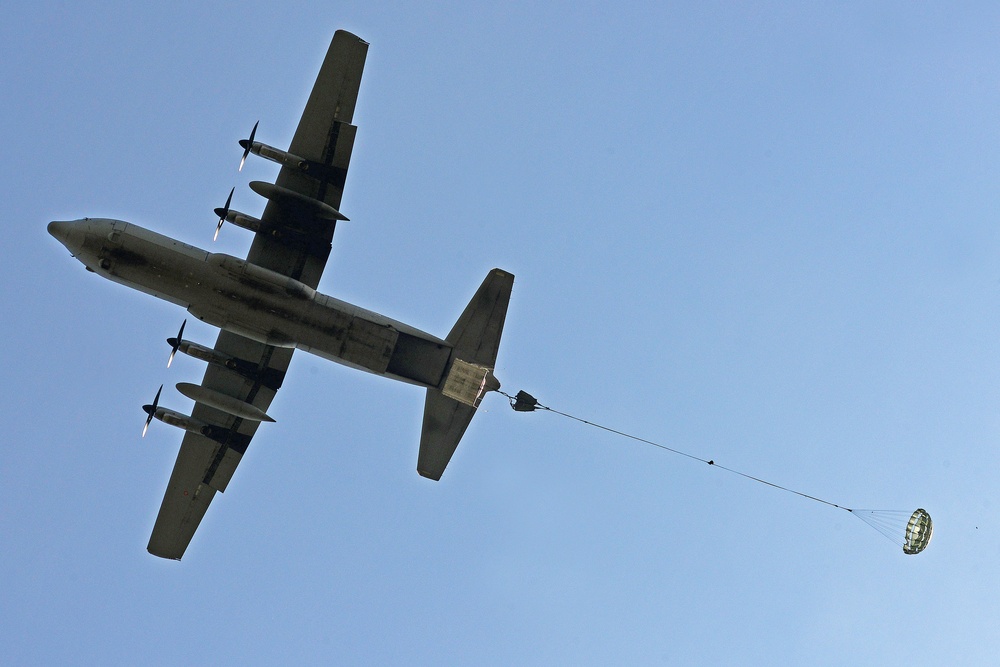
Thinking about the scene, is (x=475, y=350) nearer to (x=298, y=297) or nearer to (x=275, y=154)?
(x=298, y=297)

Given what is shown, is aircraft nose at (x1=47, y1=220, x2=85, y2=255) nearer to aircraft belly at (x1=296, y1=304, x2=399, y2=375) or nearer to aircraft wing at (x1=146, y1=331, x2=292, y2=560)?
aircraft wing at (x1=146, y1=331, x2=292, y2=560)

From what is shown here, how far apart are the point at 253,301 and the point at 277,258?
2.51m

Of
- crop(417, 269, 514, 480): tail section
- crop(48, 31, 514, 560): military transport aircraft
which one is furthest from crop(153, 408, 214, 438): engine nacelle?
crop(417, 269, 514, 480): tail section

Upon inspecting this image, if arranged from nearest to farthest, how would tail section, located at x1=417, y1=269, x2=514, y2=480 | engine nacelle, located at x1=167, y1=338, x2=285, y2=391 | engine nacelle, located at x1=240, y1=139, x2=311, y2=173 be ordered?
engine nacelle, located at x1=240, y1=139, x2=311, y2=173
tail section, located at x1=417, y1=269, x2=514, y2=480
engine nacelle, located at x1=167, y1=338, x2=285, y2=391

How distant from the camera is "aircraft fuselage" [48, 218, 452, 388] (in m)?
30.1

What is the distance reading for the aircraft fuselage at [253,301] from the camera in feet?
98.8

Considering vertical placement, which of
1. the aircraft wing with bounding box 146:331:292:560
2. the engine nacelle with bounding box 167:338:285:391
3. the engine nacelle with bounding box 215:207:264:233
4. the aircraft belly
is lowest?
the aircraft wing with bounding box 146:331:292:560

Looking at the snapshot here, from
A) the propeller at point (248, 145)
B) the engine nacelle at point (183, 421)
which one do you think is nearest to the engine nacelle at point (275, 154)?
the propeller at point (248, 145)

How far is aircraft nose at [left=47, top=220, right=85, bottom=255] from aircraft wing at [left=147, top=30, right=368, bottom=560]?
18.5ft

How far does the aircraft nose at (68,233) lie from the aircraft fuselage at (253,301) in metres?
0.03

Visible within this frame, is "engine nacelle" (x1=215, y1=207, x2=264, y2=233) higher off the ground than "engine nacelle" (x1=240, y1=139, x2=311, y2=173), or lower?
lower

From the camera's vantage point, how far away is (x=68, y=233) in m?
30.3

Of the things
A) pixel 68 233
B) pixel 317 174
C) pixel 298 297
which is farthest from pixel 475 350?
pixel 68 233

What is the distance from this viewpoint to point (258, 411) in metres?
33.4
